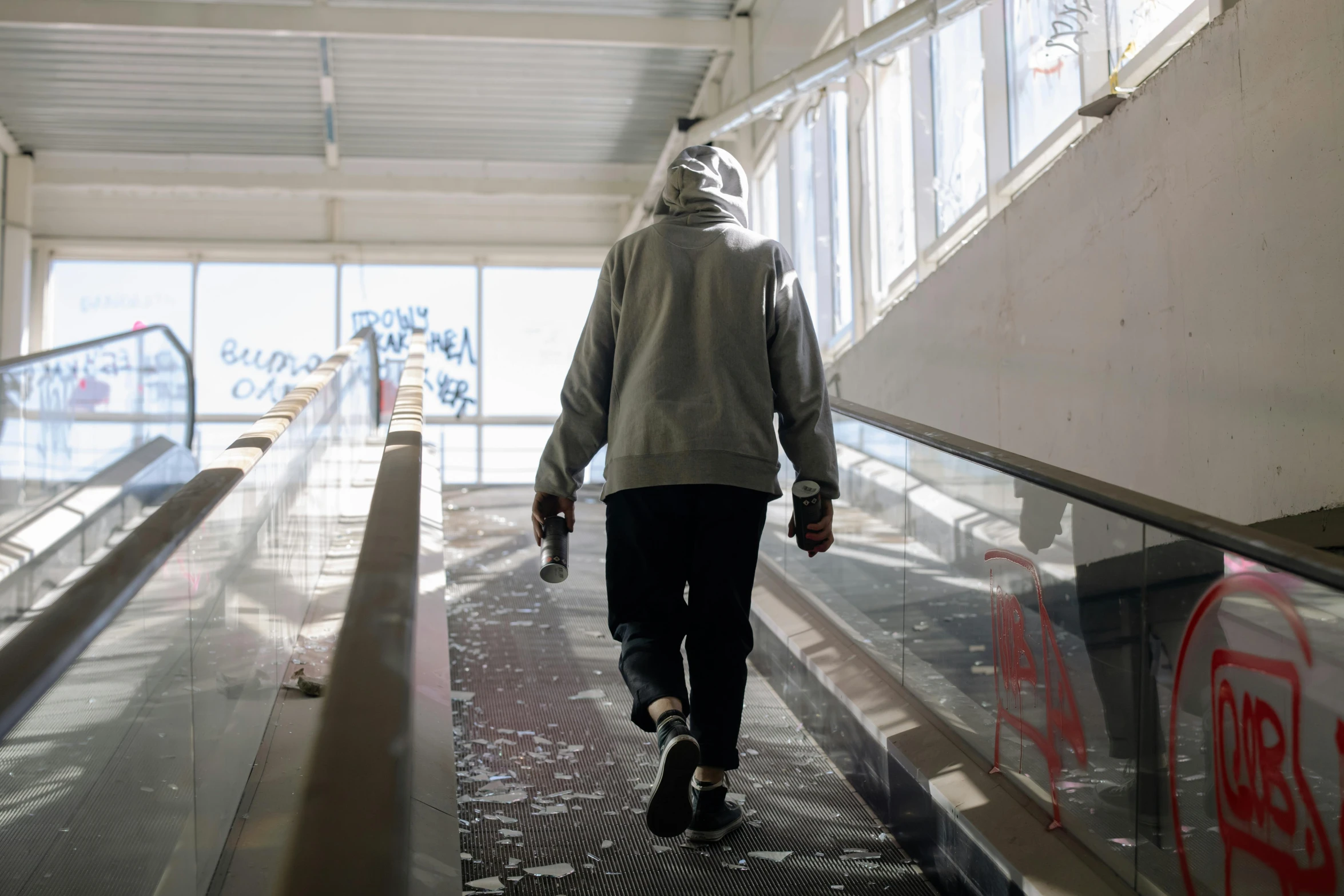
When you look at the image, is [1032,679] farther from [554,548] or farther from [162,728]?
[162,728]

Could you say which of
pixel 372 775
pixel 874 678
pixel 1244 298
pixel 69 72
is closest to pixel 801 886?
pixel 874 678

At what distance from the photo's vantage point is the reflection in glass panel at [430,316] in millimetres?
15430

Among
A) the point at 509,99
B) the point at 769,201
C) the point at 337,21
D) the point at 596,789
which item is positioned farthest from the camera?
the point at 509,99

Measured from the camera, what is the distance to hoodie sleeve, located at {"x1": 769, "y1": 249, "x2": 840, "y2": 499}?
2449 millimetres

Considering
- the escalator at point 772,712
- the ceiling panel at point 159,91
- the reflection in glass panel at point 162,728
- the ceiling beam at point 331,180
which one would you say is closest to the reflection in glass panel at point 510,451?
the ceiling beam at point 331,180

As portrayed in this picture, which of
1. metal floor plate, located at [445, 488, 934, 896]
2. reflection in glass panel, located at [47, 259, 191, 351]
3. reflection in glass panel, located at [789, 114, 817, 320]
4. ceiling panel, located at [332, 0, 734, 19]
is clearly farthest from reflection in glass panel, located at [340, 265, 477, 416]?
metal floor plate, located at [445, 488, 934, 896]

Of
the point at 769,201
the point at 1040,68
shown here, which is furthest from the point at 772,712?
the point at 769,201

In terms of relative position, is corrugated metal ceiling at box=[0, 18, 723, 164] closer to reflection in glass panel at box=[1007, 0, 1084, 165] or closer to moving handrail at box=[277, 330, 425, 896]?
reflection in glass panel at box=[1007, 0, 1084, 165]

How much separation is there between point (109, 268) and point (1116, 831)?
15.6 m

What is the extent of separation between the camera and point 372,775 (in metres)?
0.93

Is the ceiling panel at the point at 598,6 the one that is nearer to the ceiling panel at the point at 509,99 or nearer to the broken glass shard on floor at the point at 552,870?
the ceiling panel at the point at 509,99

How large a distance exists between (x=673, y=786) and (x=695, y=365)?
2.76 feet

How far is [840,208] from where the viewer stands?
9.59m

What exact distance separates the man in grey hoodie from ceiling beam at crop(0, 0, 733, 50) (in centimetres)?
855
